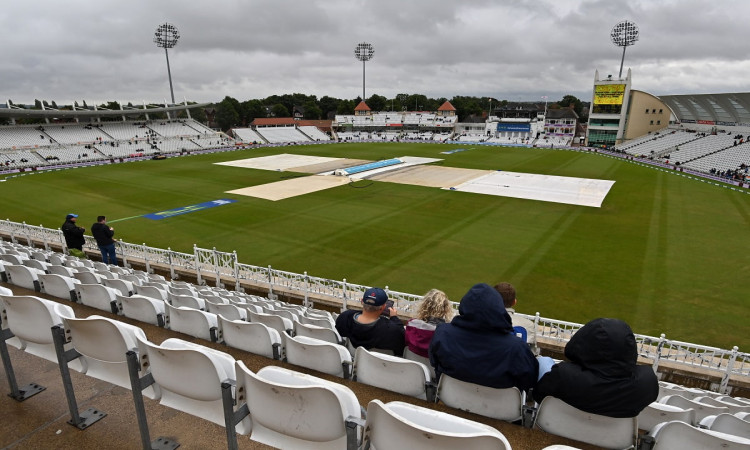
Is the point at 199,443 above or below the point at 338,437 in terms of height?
below

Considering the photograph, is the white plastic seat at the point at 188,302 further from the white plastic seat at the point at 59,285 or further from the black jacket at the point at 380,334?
the black jacket at the point at 380,334

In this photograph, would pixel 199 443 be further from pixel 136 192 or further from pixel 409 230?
pixel 136 192

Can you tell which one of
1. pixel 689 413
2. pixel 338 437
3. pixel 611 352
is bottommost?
pixel 689 413

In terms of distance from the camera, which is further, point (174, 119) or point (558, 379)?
point (174, 119)

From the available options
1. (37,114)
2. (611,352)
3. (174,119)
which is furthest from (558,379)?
(174,119)

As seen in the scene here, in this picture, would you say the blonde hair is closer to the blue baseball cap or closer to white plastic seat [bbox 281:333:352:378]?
the blue baseball cap

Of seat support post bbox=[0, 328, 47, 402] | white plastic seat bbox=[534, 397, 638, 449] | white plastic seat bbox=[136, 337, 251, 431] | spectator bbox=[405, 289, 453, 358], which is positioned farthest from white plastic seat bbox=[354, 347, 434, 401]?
seat support post bbox=[0, 328, 47, 402]

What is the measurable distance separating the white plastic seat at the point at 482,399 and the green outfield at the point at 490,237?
11.1 metres

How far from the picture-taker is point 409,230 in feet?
76.7

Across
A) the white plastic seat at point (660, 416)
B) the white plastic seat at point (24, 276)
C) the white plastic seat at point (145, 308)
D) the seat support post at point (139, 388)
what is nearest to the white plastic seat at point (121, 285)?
the white plastic seat at point (24, 276)

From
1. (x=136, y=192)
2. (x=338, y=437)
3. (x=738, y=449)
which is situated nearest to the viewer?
(x=738, y=449)

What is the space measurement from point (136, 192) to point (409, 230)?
2591 cm

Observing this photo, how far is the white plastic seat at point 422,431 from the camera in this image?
7.38ft

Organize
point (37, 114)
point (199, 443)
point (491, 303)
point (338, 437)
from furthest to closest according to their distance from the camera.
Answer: point (37, 114) < point (199, 443) < point (491, 303) < point (338, 437)
